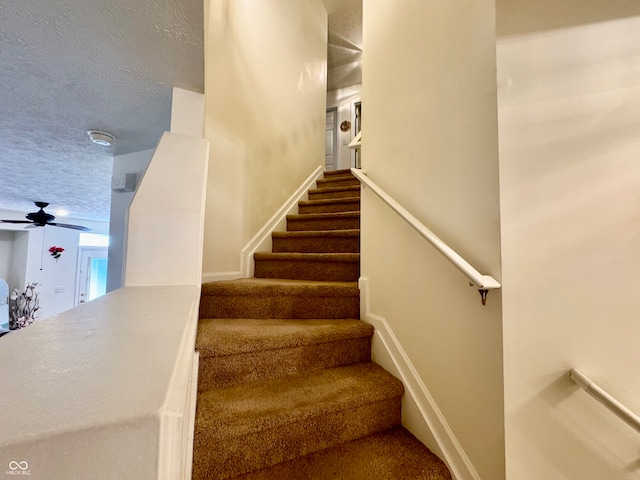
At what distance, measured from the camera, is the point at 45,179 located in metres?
3.20

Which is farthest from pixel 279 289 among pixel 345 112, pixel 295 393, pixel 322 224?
pixel 345 112

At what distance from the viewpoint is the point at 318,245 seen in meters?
2.02

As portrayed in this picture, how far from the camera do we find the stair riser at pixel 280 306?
1461 mm

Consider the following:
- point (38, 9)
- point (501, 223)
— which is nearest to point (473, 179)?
point (501, 223)

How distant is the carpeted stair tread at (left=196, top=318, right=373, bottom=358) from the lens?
42.3 inches

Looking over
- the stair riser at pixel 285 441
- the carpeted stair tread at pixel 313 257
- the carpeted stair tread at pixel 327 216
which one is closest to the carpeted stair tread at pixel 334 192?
the carpeted stair tread at pixel 327 216

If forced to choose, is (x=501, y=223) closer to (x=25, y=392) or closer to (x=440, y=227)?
(x=440, y=227)

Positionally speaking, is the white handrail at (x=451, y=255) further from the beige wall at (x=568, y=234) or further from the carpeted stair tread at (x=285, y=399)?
the carpeted stair tread at (x=285, y=399)

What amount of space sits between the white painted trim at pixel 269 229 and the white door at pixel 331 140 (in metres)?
2.04

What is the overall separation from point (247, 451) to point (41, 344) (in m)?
0.77

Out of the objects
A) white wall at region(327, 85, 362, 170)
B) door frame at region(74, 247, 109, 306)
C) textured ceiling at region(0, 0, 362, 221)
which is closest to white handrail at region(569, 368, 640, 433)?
textured ceiling at region(0, 0, 362, 221)

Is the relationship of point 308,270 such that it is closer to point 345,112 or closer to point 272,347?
point 272,347

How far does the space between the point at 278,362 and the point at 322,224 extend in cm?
131

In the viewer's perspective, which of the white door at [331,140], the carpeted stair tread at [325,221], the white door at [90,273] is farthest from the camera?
the white door at [90,273]
